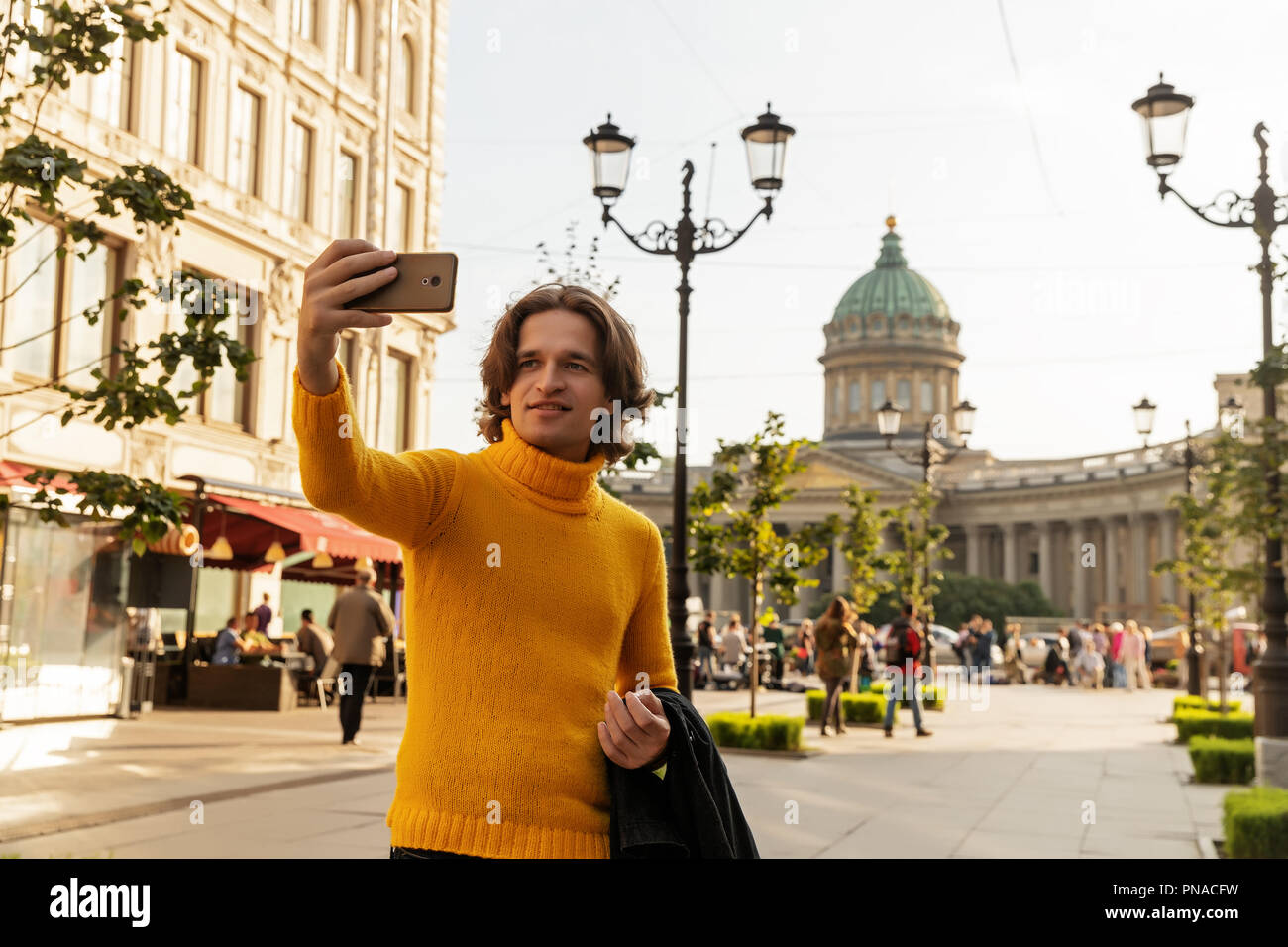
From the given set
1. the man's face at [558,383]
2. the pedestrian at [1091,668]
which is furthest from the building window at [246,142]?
the pedestrian at [1091,668]

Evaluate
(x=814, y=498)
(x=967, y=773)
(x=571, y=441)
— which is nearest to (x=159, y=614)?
(x=967, y=773)

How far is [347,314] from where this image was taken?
2.08m

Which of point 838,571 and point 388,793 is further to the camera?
point 838,571

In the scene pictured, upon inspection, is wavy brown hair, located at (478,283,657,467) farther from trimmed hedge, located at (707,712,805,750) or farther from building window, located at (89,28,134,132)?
building window, located at (89,28,134,132)

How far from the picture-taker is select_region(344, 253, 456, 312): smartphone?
6.79 ft

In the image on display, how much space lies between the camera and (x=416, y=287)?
209cm

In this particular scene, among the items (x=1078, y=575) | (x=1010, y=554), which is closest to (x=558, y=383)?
(x=1078, y=575)

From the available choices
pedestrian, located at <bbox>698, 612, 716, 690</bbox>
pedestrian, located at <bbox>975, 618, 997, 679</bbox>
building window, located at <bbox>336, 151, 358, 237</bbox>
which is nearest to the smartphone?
building window, located at <bbox>336, 151, 358, 237</bbox>

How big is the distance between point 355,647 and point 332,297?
45.2ft

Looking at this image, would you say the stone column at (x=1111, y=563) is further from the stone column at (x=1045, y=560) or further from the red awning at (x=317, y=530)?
the red awning at (x=317, y=530)

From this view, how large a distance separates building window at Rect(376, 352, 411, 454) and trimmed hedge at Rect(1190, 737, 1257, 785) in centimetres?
1888

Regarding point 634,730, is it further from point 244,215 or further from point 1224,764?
point 244,215

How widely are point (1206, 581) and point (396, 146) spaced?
1868cm
